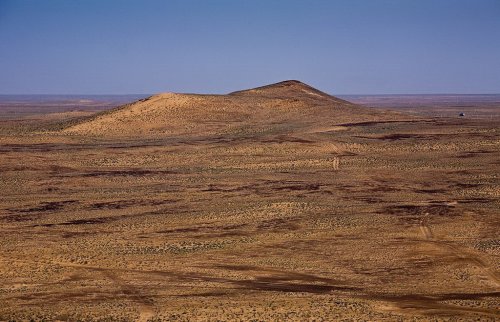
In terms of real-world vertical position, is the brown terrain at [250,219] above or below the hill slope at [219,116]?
below

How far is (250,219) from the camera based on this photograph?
34.3 meters

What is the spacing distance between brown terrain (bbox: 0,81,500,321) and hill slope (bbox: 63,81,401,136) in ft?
1.27

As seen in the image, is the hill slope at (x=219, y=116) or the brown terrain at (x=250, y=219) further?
the hill slope at (x=219, y=116)

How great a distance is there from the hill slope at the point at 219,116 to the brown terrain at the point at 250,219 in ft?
1.27

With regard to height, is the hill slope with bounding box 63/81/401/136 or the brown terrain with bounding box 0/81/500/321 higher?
the hill slope with bounding box 63/81/401/136

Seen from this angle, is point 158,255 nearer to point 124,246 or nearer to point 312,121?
point 124,246

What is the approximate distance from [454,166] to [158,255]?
2674cm

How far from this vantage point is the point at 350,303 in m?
20.8

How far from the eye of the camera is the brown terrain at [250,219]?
21.1 m

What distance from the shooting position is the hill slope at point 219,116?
6375 centimetres

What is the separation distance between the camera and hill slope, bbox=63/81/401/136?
63750mm

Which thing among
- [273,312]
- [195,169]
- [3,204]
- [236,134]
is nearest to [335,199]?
[195,169]

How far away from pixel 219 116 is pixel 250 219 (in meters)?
36.2

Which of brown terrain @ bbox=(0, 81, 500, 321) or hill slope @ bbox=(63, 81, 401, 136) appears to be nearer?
brown terrain @ bbox=(0, 81, 500, 321)
